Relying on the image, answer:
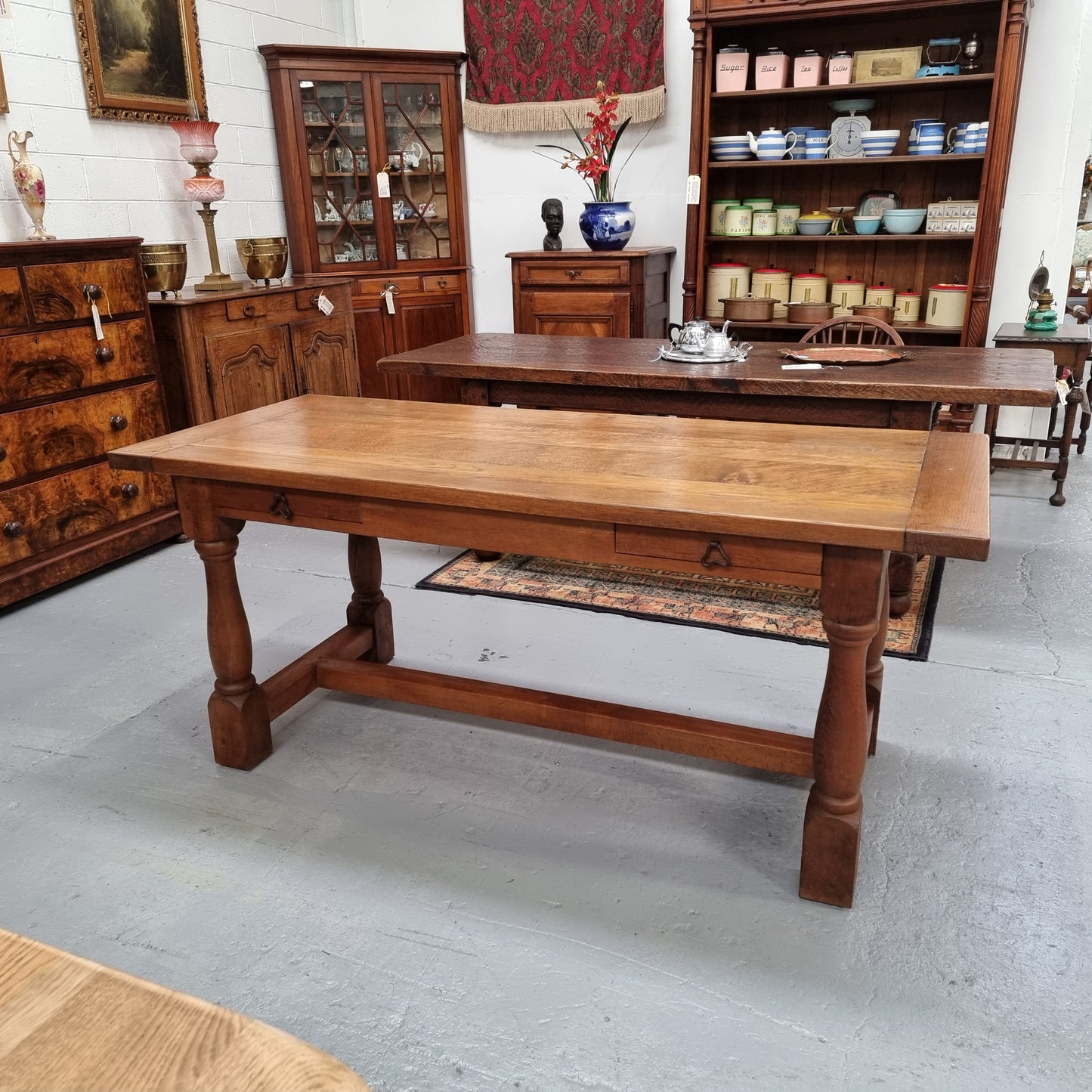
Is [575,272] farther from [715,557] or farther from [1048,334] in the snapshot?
[715,557]

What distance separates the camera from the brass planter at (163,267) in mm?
3693

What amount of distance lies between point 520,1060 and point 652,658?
4.59 feet

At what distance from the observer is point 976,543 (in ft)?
4.42

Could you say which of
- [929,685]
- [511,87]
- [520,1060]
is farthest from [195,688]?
[511,87]

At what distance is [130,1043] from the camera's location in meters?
0.70

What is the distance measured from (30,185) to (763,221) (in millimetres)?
3225

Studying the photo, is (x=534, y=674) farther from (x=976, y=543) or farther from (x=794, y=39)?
(x=794, y=39)

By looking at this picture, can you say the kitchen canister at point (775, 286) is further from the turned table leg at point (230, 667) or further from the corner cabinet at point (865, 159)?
the turned table leg at point (230, 667)

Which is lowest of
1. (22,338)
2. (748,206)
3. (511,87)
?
(22,338)

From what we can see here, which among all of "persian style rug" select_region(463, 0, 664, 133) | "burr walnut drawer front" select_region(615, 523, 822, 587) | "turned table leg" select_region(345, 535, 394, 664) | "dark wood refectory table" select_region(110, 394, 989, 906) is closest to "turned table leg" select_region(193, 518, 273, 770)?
"dark wood refectory table" select_region(110, 394, 989, 906)

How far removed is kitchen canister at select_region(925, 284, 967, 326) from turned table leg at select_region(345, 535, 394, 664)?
312cm

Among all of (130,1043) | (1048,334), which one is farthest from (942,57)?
(130,1043)

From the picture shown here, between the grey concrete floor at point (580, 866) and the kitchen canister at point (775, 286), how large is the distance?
228 cm

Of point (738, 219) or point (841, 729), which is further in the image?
point (738, 219)
